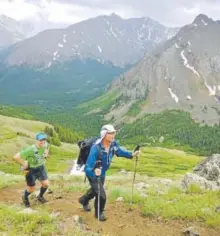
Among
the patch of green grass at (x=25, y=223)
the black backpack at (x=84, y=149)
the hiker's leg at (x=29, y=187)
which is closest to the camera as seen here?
the patch of green grass at (x=25, y=223)

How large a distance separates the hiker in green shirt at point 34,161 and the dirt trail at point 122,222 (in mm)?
987

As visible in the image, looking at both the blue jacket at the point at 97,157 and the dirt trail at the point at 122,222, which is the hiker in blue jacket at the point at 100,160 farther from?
the dirt trail at the point at 122,222

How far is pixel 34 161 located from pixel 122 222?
5494 millimetres

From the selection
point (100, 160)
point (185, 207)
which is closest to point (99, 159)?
point (100, 160)

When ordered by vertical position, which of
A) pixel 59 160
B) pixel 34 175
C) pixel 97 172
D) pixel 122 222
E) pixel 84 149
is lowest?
pixel 59 160

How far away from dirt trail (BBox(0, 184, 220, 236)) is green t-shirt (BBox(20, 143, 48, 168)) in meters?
1.99

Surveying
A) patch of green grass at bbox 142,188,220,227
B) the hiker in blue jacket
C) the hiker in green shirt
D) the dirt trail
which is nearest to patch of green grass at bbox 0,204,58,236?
the dirt trail

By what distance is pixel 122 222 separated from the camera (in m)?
18.0

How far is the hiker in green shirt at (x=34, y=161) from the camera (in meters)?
20.5

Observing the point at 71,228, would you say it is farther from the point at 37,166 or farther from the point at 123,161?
the point at 123,161

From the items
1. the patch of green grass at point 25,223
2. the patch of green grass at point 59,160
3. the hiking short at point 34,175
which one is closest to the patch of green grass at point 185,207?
the patch of green grass at point 25,223

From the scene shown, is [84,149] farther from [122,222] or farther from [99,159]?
[122,222]

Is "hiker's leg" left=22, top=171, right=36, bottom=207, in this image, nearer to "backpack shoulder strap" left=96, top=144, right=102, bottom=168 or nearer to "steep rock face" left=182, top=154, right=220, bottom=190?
"backpack shoulder strap" left=96, top=144, right=102, bottom=168

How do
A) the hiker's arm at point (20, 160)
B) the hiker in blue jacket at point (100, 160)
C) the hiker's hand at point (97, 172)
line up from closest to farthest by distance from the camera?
the hiker's hand at point (97, 172) < the hiker in blue jacket at point (100, 160) < the hiker's arm at point (20, 160)
